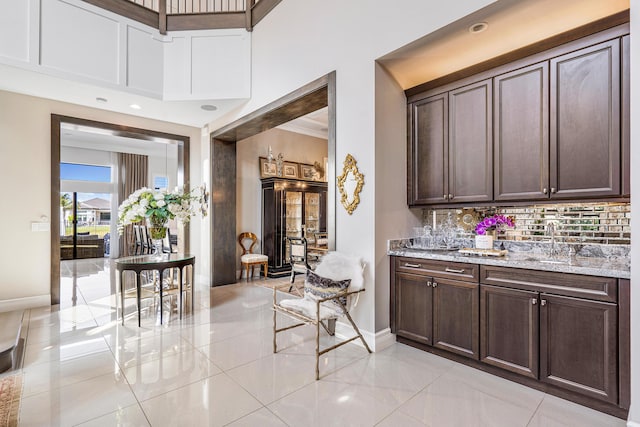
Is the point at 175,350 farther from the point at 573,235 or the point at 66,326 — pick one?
the point at 573,235

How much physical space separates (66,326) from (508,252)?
15.5ft

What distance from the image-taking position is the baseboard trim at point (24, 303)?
162 inches

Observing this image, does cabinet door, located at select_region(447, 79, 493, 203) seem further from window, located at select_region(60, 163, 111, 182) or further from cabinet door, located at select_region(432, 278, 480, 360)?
window, located at select_region(60, 163, 111, 182)

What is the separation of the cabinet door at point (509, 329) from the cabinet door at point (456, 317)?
0.07m

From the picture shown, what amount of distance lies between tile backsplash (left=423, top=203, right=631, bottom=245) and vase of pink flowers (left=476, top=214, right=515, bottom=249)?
0.06 meters

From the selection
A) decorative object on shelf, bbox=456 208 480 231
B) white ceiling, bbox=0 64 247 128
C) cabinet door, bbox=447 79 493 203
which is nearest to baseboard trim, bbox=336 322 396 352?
decorative object on shelf, bbox=456 208 480 231

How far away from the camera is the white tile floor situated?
1.91 m

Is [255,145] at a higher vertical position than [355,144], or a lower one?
higher

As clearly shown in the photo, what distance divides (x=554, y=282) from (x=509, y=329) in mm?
475

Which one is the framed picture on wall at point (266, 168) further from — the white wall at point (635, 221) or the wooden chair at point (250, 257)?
the white wall at point (635, 221)

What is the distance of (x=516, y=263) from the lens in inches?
88.7

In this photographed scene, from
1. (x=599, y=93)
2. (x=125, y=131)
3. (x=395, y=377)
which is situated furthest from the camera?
(x=125, y=131)

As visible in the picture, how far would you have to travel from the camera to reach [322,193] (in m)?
6.68

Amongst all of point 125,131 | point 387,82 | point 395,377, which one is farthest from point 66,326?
point 387,82
